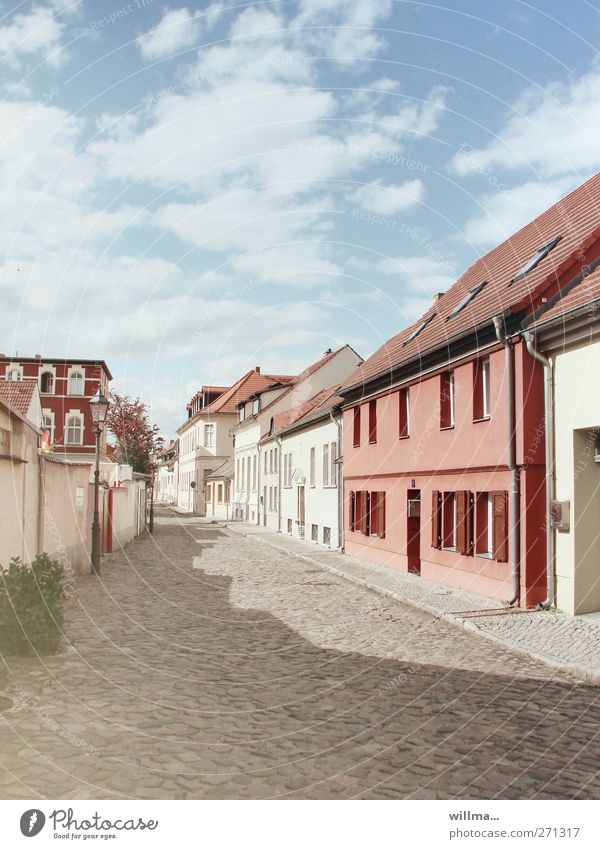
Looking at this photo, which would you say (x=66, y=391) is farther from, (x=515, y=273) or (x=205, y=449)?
(x=515, y=273)

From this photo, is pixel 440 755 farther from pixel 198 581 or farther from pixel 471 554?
pixel 198 581

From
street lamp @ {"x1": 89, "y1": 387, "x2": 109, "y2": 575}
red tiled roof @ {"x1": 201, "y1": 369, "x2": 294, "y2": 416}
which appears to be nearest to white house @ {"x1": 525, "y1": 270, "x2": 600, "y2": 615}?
street lamp @ {"x1": 89, "y1": 387, "x2": 109, "y2": 575}

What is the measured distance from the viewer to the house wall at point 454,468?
535 inches

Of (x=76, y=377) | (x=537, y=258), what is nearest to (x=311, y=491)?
(x=537, y=258)

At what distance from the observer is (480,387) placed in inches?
627

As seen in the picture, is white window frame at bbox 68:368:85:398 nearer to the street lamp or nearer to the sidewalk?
the street lamp

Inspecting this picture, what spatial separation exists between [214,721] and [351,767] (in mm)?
1584

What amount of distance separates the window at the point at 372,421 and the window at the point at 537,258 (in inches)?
293

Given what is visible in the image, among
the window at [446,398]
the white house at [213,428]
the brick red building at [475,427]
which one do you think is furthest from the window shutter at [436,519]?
the white house at [213,428]

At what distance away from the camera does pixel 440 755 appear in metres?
5.90

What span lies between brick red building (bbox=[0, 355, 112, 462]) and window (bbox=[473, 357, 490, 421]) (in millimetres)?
47379

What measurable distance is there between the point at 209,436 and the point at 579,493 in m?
→ 57.0

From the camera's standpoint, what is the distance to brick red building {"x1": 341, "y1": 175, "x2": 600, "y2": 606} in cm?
1370
